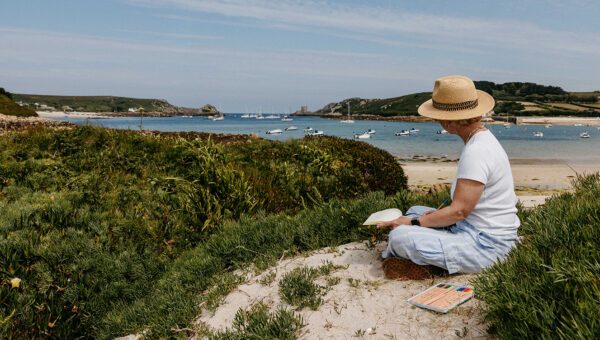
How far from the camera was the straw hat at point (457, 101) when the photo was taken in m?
3.42

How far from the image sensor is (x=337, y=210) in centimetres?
526

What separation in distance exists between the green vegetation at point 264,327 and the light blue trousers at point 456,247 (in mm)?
1313

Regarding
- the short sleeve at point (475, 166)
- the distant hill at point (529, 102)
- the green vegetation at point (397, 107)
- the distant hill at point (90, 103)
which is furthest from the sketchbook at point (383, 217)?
the distant hill at point (90, 103)

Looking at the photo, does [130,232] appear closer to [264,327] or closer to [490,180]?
[264,327]

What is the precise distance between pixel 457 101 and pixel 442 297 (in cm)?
186

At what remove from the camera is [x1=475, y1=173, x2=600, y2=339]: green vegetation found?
197cm

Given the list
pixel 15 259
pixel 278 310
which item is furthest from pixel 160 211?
pixel 278 310

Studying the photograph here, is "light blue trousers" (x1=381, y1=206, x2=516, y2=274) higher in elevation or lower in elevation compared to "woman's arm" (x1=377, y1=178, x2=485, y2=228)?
lower

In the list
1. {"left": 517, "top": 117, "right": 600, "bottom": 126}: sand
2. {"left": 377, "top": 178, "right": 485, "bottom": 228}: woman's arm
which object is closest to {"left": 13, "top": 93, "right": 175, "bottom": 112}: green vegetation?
{"left": 517, "top": 117, "right": 600, "bottom": 126}: sand

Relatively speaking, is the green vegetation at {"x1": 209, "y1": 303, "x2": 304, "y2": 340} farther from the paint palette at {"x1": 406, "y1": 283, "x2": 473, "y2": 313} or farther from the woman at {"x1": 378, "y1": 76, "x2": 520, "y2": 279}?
the woman at {"x1": 378, "y1": 76, "x2": 520, "y2": 279}

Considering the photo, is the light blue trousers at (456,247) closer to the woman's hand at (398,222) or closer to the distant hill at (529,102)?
the woman's hand at (398,222)

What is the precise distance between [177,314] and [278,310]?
3.74 feet

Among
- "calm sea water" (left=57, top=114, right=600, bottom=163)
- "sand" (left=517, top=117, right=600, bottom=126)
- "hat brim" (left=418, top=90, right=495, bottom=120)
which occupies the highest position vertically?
"sand" (left=517, top=117, right=600, bottom=126)

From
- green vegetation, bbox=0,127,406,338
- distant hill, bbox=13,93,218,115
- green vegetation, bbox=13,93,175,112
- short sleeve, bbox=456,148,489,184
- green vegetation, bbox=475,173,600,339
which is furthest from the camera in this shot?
green vegetation, bbox=13,93,175,112
